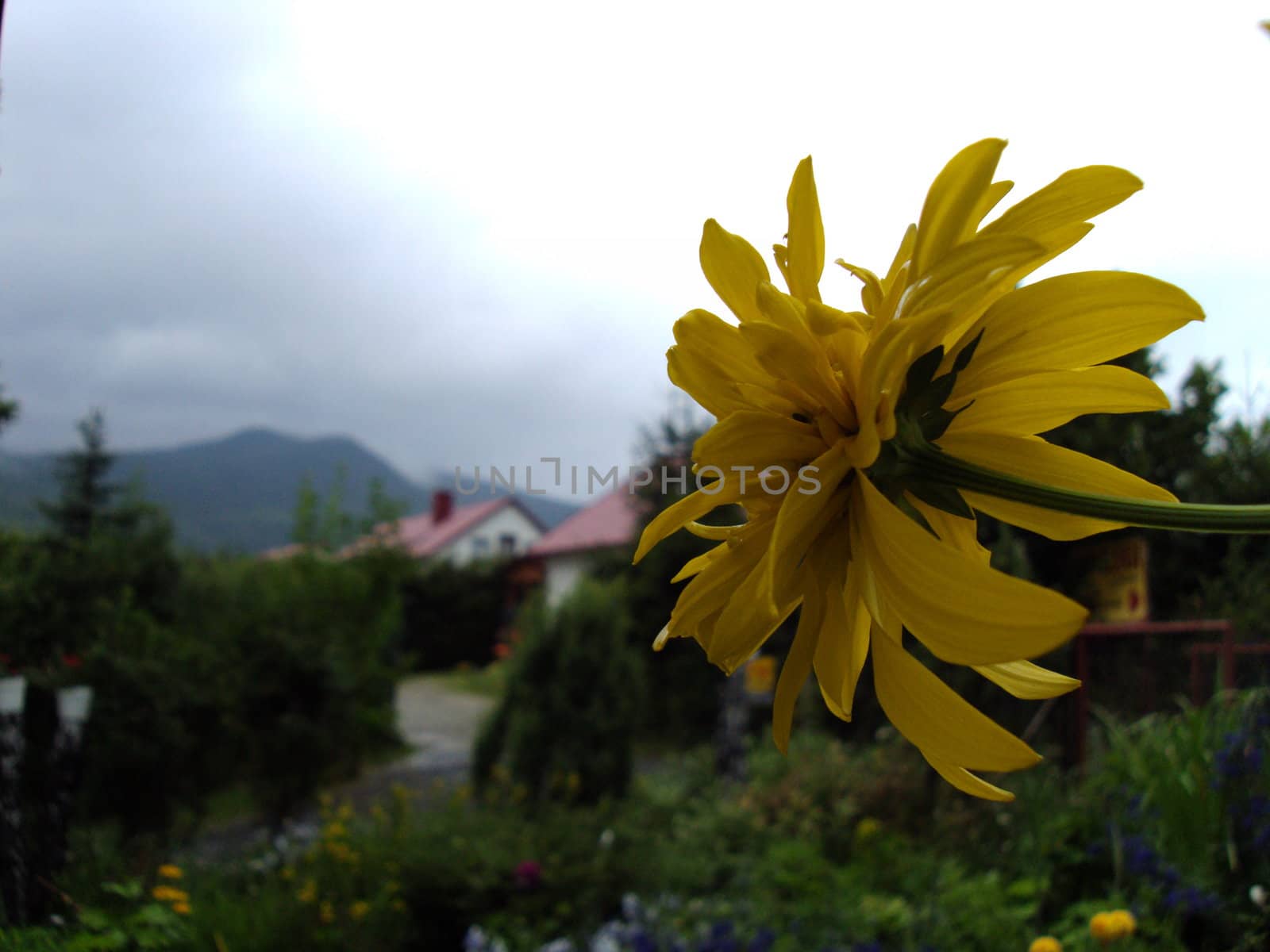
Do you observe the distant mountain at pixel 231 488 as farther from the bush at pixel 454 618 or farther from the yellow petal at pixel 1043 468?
the bush at pixel 454 618

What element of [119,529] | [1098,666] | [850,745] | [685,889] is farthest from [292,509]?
[1098,666]

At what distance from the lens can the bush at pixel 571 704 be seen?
5344 mm

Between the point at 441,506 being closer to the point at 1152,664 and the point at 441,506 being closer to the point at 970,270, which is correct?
the point at 1152,664

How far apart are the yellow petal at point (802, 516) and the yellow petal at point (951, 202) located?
78 millimetres

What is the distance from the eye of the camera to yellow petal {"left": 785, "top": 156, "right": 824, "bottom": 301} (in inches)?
15.2

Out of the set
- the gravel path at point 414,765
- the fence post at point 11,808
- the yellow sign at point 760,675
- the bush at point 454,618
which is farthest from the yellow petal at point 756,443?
the bush at point 454,618

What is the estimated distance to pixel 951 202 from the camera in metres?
0.34

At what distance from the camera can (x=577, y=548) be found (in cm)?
1706

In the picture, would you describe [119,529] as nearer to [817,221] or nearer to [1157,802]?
[1157,802]

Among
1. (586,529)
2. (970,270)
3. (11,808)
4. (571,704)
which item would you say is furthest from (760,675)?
(586,529)

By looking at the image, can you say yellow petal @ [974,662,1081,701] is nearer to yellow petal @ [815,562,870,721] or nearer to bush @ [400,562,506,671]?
yellow petal @ [815,562,870,721]

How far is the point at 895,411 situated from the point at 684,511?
0.10 m

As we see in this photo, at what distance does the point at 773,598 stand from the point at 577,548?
16.8 meters

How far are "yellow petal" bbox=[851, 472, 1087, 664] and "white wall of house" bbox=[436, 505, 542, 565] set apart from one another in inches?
940
